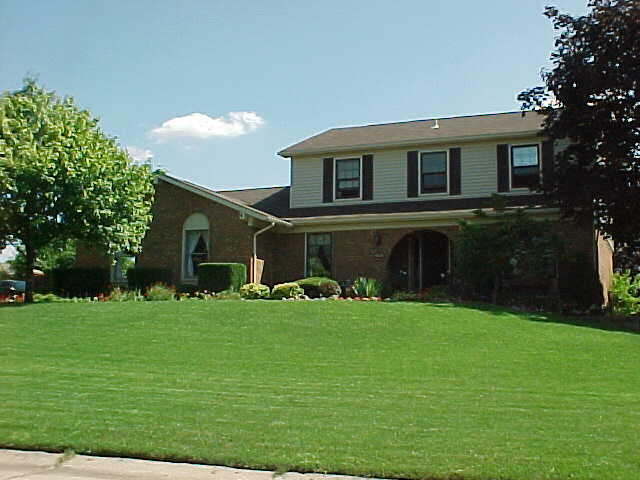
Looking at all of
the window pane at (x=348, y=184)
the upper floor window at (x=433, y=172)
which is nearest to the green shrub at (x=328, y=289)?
the window pane at (x=348, y=184)

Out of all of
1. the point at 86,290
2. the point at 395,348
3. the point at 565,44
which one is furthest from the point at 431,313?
the point at 86,290

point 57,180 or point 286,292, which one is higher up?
point 57,180

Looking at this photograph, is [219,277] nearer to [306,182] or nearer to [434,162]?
[306,182]

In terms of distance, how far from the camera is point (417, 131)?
27797mm

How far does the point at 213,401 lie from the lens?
9.54 m

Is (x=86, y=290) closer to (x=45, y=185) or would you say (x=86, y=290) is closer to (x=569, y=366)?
(x=45, y=185)

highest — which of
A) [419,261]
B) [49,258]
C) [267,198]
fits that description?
[267,198]

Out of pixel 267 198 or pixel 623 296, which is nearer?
pixel 623 296

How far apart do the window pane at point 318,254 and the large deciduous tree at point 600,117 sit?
8229 mm

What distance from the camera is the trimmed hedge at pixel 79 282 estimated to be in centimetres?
2553

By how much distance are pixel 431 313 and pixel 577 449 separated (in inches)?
409

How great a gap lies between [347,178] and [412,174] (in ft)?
8.46

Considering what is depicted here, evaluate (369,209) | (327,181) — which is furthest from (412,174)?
(327,181)

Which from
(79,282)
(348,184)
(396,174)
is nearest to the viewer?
(79,282)
